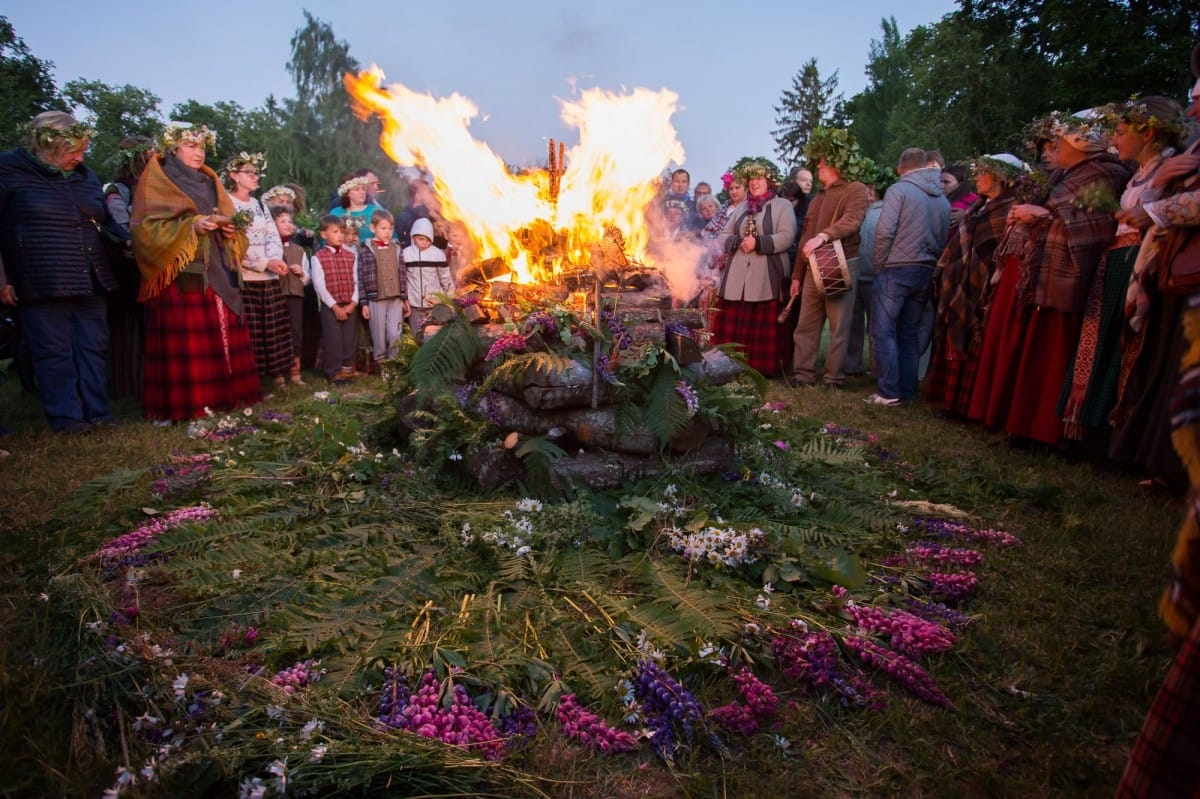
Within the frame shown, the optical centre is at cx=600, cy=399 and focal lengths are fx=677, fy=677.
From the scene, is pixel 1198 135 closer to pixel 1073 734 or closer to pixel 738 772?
pixel 1073 734

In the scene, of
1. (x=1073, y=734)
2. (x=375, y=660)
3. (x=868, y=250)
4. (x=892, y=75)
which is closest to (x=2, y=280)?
(x=375, y=660)

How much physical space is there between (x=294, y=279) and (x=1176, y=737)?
9.21m

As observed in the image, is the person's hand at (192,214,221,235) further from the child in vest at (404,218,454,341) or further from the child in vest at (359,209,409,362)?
the child in vest at (404,218,454,341)

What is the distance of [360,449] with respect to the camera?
475 centimetres

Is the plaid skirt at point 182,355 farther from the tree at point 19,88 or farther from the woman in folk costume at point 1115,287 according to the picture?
the tree at point 19,88

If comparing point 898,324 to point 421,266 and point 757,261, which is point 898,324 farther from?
point 421,266

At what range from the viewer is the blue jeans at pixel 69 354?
5922mm

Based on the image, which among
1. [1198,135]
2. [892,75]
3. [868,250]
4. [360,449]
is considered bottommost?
[360,449]

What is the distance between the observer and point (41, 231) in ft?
19.0

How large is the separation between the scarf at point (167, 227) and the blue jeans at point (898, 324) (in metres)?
7.05

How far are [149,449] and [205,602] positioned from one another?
3.17 m

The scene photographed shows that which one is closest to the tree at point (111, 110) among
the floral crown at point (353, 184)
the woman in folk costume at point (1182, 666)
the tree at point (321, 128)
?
the tree at point (321, 128)

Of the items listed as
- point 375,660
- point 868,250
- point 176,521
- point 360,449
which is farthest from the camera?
point 868,250

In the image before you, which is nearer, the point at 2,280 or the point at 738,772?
the point at 738,772
